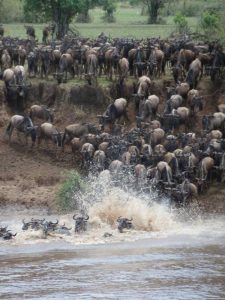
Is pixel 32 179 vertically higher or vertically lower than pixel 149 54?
lower

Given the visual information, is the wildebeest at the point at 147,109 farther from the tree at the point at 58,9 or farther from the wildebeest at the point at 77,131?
the tree at the point at 58,9

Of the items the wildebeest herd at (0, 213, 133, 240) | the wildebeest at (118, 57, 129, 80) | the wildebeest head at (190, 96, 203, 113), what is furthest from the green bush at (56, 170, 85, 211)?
the wildebeest at (118, 57, 129, 80)

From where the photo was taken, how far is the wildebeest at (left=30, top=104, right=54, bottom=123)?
29.1 m

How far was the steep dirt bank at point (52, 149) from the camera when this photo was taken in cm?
2555

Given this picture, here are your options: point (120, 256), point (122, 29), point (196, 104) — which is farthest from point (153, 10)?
point (120, 256)

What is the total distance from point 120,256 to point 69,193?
518 centimetres

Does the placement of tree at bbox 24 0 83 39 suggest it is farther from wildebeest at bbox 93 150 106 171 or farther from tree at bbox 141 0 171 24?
wildebeest at bbox 93 150 106 171

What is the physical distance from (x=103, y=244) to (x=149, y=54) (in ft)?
38.4

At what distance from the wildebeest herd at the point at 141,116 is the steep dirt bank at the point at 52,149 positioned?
1.11 ft

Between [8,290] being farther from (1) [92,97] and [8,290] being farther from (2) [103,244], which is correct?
(1) [92,97]

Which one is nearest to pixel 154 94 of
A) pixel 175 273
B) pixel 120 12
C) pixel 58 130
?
pixel 58 130

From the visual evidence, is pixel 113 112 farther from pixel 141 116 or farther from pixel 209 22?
pixel 209 22

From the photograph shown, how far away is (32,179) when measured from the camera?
87.1 feet

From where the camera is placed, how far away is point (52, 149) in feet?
93.4
